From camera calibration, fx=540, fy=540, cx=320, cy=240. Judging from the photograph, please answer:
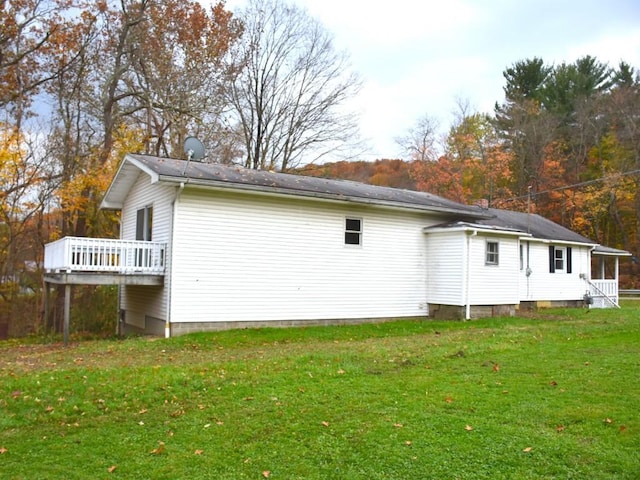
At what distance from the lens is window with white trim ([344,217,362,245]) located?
50.2 feet

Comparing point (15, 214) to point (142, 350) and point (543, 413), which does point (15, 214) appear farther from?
point (543, 413)

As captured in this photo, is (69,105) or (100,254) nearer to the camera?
(100,254)

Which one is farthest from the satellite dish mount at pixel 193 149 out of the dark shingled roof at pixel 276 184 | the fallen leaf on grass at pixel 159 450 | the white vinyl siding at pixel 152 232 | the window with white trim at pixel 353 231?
the fallen leaf on grass at pixel 159 450

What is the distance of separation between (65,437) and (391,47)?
64.7ft

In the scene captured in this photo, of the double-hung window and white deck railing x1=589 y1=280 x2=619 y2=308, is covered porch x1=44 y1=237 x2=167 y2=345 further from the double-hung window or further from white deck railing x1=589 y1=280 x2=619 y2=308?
white deck railing x1=589 y1=280 x2=619 y2=308

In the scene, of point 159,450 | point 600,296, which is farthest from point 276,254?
point 600,296

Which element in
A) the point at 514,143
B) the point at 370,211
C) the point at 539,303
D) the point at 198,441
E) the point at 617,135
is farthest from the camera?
the point at 514,143

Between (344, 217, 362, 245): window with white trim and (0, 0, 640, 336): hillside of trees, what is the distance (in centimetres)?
877

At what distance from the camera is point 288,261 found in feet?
46.6

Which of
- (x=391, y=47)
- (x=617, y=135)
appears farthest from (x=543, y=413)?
(x=617, y=135)

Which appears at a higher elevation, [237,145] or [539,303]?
[237,145]

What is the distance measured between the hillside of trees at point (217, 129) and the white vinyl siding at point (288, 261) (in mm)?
6650

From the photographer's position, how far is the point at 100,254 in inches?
496

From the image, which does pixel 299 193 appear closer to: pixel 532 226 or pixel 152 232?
pixel 152 232
